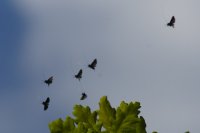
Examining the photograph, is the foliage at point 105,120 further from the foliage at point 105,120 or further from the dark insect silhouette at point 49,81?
the dark insect silhouette at point 49,81

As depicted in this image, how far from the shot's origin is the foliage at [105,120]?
398cm

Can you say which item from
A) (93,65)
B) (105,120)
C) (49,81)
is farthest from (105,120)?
(49,81)

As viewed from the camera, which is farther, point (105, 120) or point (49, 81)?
point (49, 81)

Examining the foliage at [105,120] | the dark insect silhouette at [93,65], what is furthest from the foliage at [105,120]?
the dark insect silhouette at [93,65]

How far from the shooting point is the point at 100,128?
13.3 ft

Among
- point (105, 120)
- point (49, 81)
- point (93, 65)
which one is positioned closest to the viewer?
point (105, 120)

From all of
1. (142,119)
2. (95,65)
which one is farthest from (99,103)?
(95,65)

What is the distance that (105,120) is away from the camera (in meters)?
4.09

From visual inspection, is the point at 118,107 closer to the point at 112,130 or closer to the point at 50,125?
the point at 112,130

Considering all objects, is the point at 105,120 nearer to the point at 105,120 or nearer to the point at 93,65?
the point at 105,120

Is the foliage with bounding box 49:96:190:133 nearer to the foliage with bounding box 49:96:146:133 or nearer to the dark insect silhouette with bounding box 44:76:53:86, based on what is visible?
the foliage with bounding box 49:96:146:133

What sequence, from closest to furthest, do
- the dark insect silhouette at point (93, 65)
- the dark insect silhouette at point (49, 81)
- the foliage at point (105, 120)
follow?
the foliage at point (105, 120) < the dark insect silhouette at point (93, 65) < the dark insect silhouette at point (49, 81)

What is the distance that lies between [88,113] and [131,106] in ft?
1.24

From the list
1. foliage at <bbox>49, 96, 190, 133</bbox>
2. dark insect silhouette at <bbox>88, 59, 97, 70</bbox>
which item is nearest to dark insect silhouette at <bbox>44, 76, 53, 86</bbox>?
dark insect silhouette at <bbox>88, 59, 97, 70</bbox>
